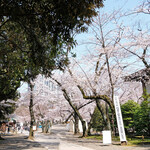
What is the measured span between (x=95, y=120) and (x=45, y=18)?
74.5 feet

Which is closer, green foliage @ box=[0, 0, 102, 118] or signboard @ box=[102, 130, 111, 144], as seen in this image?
green foliage @ box=[0, 0, 102, 118]

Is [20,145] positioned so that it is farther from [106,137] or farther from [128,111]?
[128,111]

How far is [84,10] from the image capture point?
17.1 ft

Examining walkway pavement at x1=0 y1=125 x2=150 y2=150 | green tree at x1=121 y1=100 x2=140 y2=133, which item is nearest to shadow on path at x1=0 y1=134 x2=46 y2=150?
walkway pavement at x1=0 y1=125 x2=150 y2=150

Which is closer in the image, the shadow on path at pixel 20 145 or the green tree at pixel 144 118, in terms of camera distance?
the shadow on path at pixel 20 145

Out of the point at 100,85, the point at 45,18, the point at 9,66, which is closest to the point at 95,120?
the point at 100,85

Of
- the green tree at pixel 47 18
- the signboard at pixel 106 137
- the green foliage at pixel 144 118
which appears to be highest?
the green tree at pixel 47 18

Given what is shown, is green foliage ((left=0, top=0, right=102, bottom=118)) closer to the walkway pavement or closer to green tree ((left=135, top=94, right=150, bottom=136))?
the walkway pavement

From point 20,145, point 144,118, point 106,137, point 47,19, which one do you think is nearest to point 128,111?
point 144,118

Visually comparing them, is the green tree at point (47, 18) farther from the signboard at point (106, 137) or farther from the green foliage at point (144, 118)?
the green foliage at point (144, 118)

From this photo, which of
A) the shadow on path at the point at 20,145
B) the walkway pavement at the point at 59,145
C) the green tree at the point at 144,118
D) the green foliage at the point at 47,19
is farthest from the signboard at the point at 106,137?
the green foliage at the point at 47,19

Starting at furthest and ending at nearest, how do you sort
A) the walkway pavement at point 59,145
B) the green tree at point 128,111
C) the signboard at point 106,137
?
the green tree at point 128,111 → the signboard at point 106,137 → the walkway pavement at point 59,145

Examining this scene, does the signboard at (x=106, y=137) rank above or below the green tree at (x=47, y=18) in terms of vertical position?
below

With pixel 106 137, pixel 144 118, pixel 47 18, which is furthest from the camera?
pixel 144 118
